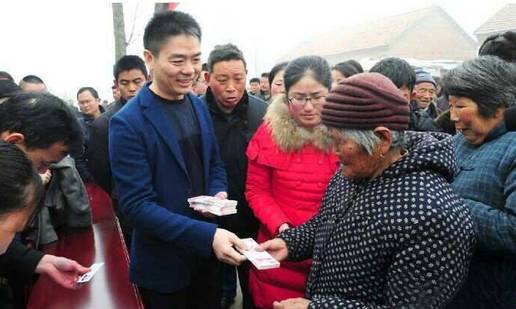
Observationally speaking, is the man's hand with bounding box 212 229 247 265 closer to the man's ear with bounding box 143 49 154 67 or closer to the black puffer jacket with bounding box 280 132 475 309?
the black puffer jacket with bounding box 280 132 475 309

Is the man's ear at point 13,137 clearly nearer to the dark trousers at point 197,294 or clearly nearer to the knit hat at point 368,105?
the dark trousers at point 197,294

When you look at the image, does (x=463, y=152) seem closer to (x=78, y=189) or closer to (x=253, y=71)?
(x=78, y=189)

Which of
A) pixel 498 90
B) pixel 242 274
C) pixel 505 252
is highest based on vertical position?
pixel 498 90

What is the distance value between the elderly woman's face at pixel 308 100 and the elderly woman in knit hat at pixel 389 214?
0.84m

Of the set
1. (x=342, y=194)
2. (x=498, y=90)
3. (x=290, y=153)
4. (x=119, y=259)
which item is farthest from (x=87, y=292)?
(x=498, y=90)

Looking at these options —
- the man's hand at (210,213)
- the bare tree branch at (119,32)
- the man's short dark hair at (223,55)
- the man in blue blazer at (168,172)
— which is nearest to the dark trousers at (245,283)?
the man in blue blazer at (168,172)

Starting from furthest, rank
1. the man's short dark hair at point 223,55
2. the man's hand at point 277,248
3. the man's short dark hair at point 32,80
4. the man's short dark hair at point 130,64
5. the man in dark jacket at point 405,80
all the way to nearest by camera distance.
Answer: the man's short dark hair at point 32,80 → the man's short dark hair at point 130,64 → the man in dark jacket at point 405,80 → the man's short dark hair at point 223,55 → the man's hand at point 277,248

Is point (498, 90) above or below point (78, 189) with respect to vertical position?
above

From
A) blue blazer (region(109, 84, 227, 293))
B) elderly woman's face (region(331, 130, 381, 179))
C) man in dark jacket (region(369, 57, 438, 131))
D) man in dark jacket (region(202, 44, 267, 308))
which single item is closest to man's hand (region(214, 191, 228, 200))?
blue blazer (region(109, 84, 227, 293))

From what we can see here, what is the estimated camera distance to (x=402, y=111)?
4.68ft

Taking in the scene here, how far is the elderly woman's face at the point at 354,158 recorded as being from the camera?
1450 mm

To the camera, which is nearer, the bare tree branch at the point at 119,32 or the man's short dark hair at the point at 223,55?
the man's short dark hair at the point at 223,55

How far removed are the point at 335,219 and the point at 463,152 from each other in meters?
0.76

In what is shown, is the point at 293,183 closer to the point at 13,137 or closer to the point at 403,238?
the point at 403,238
